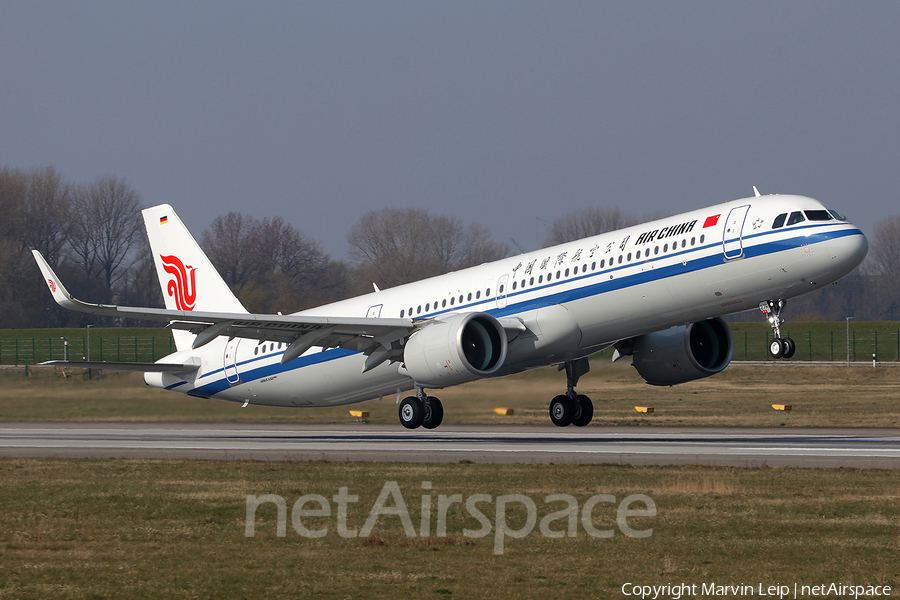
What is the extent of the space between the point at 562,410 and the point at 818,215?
11.2 metres

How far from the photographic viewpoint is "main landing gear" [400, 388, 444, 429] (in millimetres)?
32344

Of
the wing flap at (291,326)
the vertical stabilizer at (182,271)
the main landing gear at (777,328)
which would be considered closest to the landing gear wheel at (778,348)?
the main landing gear at (777,328)

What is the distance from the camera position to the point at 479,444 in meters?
30.1

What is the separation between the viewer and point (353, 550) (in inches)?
522

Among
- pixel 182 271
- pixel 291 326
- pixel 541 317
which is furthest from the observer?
pixel 182 271

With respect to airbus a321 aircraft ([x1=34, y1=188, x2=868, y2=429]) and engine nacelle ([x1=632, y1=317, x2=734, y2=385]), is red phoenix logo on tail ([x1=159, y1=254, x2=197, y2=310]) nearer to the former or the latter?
airbus a321 aircraft ([x1=34, y1=188, x2=868, y2=429])

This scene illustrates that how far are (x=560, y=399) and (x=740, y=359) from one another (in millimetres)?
42923

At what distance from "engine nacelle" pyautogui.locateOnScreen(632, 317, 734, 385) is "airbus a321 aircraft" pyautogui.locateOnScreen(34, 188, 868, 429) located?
0.04 m

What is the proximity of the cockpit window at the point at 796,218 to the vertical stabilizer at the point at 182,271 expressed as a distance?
64.2 feet

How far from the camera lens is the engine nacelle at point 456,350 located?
28.7 meters

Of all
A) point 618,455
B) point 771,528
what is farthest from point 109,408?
point 771,528

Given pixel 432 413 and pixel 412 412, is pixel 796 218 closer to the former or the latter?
pixel 432 413

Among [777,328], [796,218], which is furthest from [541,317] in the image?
[796,218]

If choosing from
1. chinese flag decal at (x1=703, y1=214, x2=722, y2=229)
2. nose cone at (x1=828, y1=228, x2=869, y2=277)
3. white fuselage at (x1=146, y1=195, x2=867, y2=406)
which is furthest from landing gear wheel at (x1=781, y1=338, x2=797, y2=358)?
chinese flag decal at (x1=703, y1=214, x2=722, y2=229)
